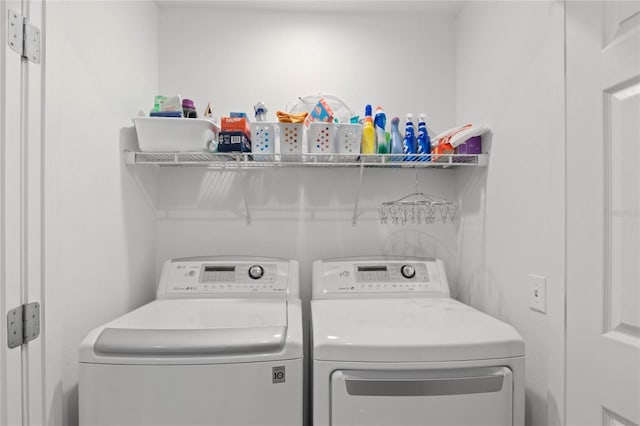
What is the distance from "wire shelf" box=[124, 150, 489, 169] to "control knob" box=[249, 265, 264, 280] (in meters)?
0.48

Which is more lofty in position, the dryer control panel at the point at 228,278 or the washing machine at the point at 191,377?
the dryer control panel at the point at 228,278

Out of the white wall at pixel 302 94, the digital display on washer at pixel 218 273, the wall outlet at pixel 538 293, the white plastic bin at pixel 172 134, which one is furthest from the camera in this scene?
the white wall at pixel 302 94

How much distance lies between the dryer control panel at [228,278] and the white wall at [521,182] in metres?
0.85

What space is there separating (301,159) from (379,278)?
25.4 inches

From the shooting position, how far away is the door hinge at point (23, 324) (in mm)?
883

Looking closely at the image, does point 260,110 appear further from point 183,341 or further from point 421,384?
point 421,384

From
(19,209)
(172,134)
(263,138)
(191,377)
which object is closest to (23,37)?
(19,209)

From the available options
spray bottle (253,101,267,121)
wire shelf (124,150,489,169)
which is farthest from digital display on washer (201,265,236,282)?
spray bottle (253,101,267,121)

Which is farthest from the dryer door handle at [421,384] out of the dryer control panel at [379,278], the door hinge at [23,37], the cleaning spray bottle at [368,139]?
the door hinge at [23,37]

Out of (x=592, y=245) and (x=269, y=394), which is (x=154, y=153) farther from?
(x=592, y=245)

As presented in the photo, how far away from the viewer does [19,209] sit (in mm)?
901

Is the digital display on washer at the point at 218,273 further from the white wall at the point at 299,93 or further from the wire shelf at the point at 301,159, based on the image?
the wire shelf at the point at 301,159

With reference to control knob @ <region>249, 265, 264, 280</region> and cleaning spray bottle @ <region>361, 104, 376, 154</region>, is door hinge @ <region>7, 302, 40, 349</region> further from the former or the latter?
cleaning spray bottle @ <region>361, 104, 376, 154</region>

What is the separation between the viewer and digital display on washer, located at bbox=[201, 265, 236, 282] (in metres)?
1.63
